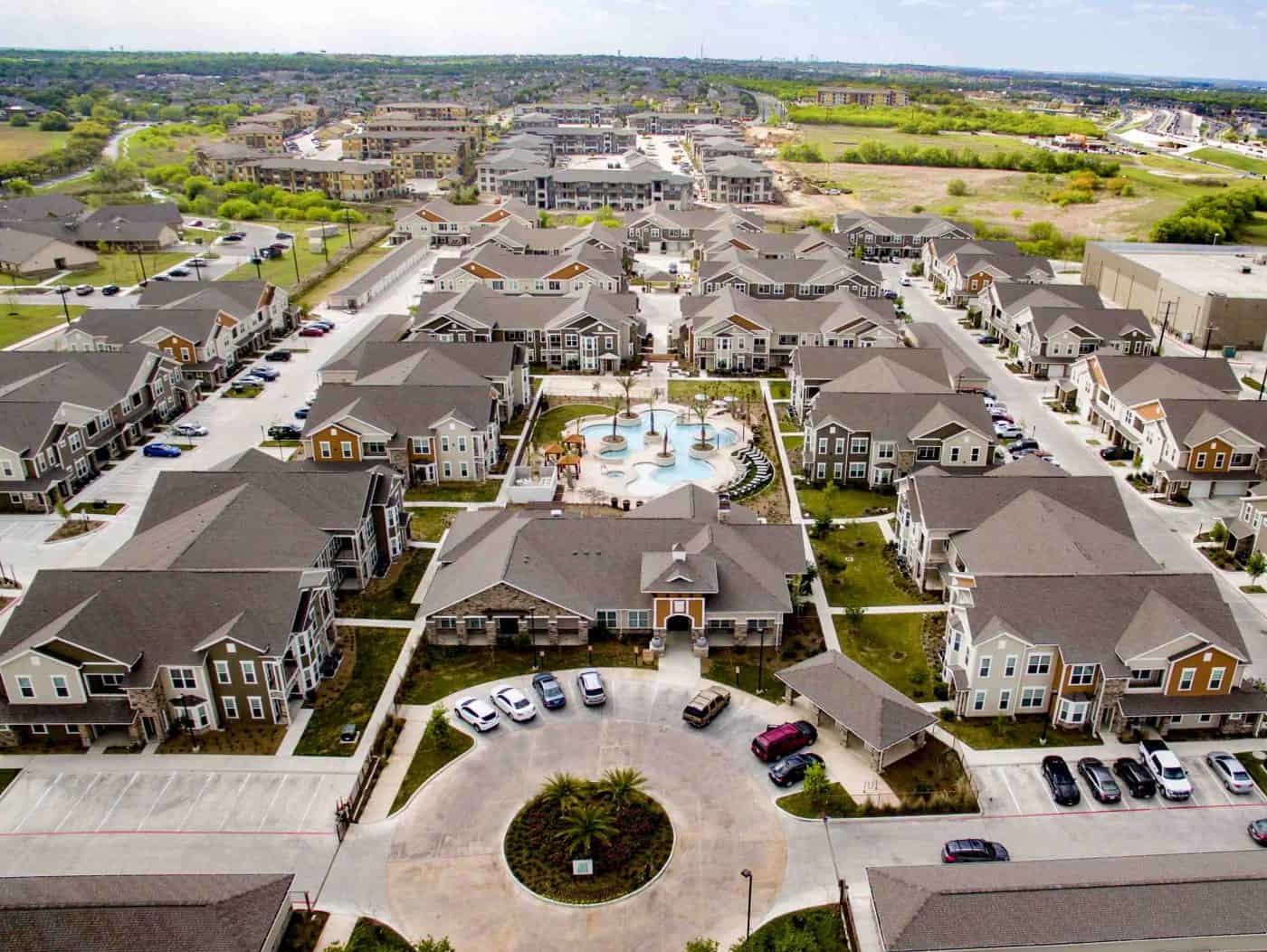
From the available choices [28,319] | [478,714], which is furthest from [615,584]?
[28,319]

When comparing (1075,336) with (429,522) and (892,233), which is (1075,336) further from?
(429,522)

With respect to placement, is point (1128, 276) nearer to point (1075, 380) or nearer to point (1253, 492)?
point (1075, 380)

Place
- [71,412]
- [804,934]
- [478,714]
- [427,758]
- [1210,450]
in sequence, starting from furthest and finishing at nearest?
[71,412], [1210,450], [478,714], [427,758], [804,934]

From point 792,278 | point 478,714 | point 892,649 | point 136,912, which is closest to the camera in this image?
point 136,912

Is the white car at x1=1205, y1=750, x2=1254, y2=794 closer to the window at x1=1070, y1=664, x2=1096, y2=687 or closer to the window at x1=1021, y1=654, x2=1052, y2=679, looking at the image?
the window at x1=1070, y1=664, x2=1096, y2=687

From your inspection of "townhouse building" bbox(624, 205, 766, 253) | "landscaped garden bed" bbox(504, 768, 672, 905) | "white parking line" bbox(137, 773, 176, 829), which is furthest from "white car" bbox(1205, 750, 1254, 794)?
"townhouse building" bbox(624, 205, 766, 253)

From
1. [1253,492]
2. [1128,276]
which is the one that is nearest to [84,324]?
[1253,492]
